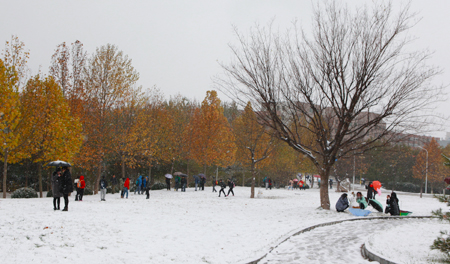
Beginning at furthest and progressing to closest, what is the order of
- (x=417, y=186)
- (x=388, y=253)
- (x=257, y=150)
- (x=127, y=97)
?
(x=417, y=186)
(x=257, y=150)
(x=127, y=97)
(x=388, y=253)

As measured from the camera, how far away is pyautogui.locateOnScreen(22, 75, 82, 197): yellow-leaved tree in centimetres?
2348

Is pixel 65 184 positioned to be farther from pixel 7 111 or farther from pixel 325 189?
pixel 325 189

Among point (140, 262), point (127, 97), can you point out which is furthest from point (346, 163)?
point (140, 262)

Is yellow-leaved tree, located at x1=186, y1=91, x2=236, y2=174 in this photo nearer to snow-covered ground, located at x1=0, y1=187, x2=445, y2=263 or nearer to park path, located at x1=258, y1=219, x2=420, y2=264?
snow-covered ground, located at x1=0, y1=187, x2=445, y2=263

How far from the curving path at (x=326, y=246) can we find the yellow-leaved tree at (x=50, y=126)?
1814 centimetres

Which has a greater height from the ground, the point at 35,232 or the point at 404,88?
the point at 404,88

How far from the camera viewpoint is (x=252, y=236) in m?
11.3

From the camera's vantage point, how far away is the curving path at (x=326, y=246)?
8352 millimetres

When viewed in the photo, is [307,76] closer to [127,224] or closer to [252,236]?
[252,236]

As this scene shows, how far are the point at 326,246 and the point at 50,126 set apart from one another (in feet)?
65.6

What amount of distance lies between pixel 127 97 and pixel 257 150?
13220 millimetres

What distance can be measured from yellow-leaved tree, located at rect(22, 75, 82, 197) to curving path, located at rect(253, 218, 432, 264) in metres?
18.1

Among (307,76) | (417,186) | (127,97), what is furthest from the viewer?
(417,186)

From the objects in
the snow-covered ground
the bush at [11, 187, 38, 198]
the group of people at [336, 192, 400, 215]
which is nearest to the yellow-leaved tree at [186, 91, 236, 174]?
the bush at [11, 187, 38, 198]
